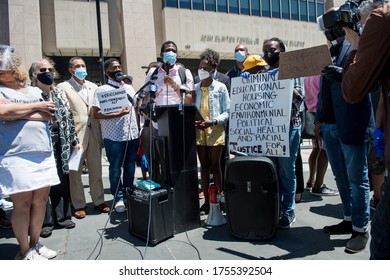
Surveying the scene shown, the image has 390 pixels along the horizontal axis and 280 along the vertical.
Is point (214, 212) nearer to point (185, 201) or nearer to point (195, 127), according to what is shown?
point (185, 201)

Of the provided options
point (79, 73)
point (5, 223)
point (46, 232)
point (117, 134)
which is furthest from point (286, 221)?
point (5, 223)

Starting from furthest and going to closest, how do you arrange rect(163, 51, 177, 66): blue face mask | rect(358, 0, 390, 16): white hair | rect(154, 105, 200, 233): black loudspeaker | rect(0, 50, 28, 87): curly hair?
1. rect(163, 51, 177, 66): blue face mask
2. rect(154, 105, 200, 233): black loudspeaker
3. rect(0, 50, 28, 87): curly hair
4. rect(358, 0, 390, 16): white hair

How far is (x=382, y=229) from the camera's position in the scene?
5.60 feet

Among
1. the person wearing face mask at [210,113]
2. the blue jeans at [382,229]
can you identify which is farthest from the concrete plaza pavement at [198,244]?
the blue jeans at [382,229]

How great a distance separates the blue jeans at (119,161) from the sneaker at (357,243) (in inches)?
109

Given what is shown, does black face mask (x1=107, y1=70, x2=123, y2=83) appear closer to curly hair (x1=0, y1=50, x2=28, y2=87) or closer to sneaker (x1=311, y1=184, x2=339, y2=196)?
curly hair (x1=0, y1=50, x2=28, y2=87)

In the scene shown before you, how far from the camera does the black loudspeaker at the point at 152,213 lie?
3.40 meters

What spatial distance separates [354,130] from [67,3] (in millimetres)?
17358

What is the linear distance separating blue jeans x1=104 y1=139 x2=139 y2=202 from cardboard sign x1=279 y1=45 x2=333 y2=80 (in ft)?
7.67

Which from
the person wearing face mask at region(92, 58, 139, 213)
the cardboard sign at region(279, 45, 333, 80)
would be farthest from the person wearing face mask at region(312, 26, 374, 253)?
the person wearing face mask at region(92, 58, 139, 213)

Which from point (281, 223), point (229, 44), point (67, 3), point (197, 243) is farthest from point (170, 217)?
point (229, 44)

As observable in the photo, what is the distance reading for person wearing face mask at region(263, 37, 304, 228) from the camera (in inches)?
146

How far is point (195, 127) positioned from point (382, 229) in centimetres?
246

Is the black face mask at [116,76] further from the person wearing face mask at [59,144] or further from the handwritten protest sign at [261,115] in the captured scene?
the handwritten protest sign at [261,115]
